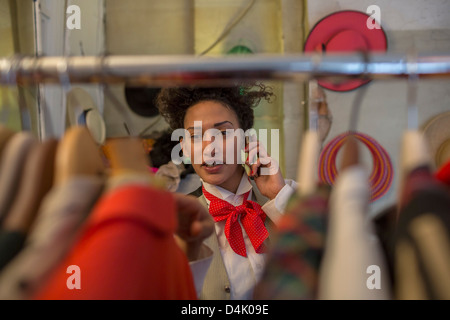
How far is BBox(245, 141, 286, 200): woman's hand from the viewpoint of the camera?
141 centimetres

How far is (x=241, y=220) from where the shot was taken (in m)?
1.36

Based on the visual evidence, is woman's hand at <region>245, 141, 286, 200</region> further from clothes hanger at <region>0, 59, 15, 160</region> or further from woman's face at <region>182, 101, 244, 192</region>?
clothes hanger at <region>0, 59, 15, 160</region>

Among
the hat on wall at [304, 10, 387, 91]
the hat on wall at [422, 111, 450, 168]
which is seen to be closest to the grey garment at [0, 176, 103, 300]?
the hat on wall at [304, 10, 387, 91]

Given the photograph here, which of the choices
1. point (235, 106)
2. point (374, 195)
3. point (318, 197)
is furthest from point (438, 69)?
point (374, 195)

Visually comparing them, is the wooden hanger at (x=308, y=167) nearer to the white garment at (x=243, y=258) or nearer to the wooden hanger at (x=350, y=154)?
the wooden hanger at (x=350, y=154)

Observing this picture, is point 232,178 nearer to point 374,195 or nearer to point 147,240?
point 147,240

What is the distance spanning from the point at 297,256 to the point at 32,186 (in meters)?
0.31

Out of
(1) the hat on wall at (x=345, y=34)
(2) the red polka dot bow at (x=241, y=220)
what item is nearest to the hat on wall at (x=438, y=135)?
(1) the hat on wall at (x=345, y=34)

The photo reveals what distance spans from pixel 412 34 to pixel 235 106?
1473 mm

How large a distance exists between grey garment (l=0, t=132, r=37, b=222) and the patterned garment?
303 millimetres

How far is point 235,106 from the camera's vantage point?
149cm

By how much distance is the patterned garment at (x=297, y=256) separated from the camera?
0.39m

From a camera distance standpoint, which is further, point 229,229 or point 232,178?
point 232,178
